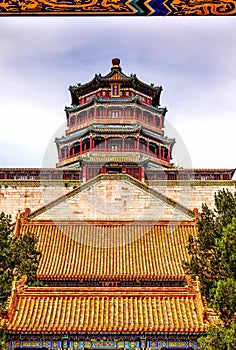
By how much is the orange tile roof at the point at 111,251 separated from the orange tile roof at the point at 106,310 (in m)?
4.07

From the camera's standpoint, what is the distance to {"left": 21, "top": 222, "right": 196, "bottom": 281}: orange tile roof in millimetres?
17000

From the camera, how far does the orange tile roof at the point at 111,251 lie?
17000mm

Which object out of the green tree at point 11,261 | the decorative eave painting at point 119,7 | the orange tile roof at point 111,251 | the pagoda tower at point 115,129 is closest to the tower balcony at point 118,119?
the pagoda tower at point 115,129

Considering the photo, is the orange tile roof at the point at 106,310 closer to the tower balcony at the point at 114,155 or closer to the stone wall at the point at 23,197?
the stone wall at the point at 23,197

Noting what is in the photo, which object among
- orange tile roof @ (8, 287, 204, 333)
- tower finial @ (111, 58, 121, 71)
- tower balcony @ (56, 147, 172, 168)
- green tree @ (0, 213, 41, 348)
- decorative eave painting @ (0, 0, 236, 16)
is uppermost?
tower finial @ (111, 58, 121, 71)

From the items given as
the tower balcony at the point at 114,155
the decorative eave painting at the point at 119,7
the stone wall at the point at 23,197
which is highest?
the tower balcony at the point at 114,155

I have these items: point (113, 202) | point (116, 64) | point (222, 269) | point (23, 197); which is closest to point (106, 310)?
point (222, 269)

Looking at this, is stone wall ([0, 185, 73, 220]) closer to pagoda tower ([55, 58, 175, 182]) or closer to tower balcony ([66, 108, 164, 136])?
pagoda tower ([55, 58, 175, 182])

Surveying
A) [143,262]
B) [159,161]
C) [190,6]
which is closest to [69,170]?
[159,161]

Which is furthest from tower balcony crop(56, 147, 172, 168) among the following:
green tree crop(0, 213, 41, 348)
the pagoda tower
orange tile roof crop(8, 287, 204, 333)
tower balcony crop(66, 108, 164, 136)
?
orange tile roof crop(8, 287, 204, 333)

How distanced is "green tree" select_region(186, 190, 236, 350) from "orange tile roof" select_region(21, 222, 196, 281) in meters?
3.63

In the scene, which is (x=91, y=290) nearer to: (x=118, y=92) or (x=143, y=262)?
(x=143, y=262)

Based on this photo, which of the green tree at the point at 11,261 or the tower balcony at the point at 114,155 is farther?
the tower balcony at the point at 114,155

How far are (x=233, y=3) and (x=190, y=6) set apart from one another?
30 centimetres
